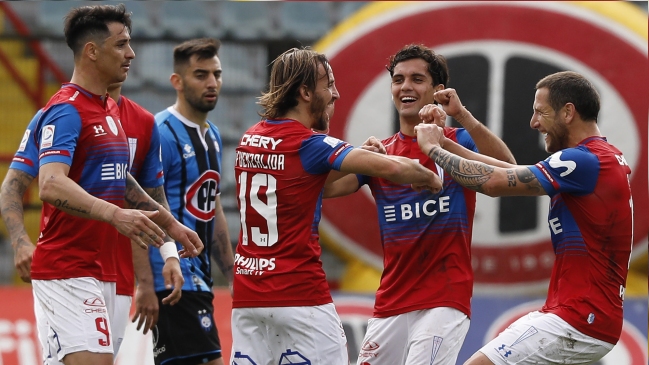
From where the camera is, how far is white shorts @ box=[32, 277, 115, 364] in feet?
15.5

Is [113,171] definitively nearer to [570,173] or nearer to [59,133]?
[59,133]

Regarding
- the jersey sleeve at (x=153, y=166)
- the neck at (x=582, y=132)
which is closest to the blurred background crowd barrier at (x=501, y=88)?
the jersey sleeve at (x=153, y=166)

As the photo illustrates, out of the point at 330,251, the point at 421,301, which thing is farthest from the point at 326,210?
the point at 421,301

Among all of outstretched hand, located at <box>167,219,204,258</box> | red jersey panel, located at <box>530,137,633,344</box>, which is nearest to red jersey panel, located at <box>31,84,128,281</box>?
outstretched hand, located at <box>167,219,204,258</box>

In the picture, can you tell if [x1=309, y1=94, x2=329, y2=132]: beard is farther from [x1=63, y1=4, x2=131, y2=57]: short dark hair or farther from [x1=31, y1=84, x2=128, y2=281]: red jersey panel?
[x1=63, y1=4, x2=131, y2=57]: short dark hair

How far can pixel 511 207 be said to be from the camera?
9.52 m

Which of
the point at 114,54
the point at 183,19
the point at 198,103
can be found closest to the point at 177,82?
the point at 198,103

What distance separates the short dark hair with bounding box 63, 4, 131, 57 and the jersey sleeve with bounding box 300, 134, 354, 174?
135 centimetres

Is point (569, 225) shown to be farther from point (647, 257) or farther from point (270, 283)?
point (647, 257)

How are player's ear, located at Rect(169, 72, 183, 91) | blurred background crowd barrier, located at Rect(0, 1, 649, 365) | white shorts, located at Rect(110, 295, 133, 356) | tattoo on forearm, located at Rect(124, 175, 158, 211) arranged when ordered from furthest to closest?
blurred background crowd barrier, located at Rect(0, 1, 649, 365) < player's ear, located at Rect(169, 72, 183, 91) < white shorts, located at Rect(110, 295, 133, 356) < tattoo on forearm, located at Rect(124, 175, 158, 211)

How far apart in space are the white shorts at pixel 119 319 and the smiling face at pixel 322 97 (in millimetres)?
1664

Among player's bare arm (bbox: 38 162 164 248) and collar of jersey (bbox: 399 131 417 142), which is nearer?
player's bare arm (bbox: 38 162 164 248)

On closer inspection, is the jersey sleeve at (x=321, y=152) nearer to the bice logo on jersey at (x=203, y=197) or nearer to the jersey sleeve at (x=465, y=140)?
the jersey sleeve at (x=465, y=140)

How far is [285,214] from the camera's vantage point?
183 inches
